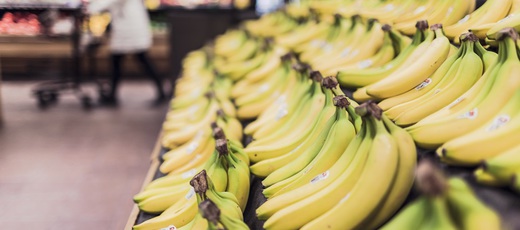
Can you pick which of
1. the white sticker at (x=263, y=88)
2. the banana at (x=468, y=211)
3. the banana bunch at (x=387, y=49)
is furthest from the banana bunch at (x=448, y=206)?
the white sticker at (x=263, y=88)

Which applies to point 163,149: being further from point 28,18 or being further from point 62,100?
point 62,100

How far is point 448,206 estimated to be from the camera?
0.95 meters

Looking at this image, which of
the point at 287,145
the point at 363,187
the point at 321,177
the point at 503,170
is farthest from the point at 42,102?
the point at 503,170

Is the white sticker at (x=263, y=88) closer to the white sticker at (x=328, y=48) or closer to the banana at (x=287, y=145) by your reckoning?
the white sticker at (x=328, y=48)

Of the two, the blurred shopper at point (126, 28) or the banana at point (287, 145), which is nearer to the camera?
the banana at point (287, 145)

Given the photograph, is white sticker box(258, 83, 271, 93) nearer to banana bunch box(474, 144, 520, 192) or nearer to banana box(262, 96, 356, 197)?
banana box(262, 96, 356, 197)

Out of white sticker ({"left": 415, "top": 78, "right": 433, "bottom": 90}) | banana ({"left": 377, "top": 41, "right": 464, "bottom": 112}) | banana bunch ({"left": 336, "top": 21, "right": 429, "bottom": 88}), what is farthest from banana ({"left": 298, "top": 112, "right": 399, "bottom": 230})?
banana bunch ({"left": 336, "top": 21, "right": 429, "bottom": 88})

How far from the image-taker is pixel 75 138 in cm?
510

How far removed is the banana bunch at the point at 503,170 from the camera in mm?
1052

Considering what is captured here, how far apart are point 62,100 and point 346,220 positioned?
593cm

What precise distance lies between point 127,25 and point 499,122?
5.37 meters

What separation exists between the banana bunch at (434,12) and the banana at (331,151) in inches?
36.5

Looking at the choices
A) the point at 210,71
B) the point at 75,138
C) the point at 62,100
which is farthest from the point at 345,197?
the point at 62,100

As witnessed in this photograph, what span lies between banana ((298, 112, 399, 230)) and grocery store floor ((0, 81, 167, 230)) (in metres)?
2.13
